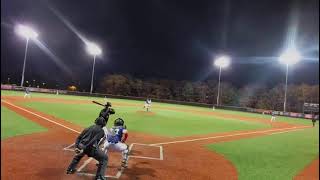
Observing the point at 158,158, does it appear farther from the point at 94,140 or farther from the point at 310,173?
the point at 310,173

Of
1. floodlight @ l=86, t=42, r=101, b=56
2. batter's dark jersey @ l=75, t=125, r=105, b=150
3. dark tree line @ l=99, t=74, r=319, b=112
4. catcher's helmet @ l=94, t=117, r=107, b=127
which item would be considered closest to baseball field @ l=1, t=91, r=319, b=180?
batter's dark jersey @ l=75, t=125, r=105, b=150

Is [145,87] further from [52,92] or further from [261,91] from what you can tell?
[261,91]

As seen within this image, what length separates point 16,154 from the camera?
455 inches

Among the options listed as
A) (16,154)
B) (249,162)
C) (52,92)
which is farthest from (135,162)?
(52,92)

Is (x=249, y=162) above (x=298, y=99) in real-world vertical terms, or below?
below

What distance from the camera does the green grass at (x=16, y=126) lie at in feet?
53.4

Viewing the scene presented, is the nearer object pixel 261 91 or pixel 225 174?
pixel 225 174

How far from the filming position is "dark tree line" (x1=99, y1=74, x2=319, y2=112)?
34250mm

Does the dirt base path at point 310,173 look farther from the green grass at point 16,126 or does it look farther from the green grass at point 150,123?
the green grass at point 16,126

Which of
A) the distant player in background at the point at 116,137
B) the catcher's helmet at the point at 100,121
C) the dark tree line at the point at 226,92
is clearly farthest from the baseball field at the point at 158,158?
the dark tree line at the point at 226,92

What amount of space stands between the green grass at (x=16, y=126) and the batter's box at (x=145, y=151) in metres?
6.07

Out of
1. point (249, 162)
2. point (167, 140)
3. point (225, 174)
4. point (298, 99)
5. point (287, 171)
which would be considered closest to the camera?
point (225, 174)

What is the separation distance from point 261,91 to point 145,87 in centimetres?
6553

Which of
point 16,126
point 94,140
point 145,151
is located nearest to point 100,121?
point 94,140
